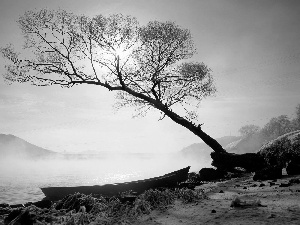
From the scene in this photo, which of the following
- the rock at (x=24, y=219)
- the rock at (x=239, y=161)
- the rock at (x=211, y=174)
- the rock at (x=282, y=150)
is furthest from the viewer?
the rock at (x=239, y=161)

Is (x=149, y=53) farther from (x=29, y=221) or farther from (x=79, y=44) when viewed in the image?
(x=29, y=221)

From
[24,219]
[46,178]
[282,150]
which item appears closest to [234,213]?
[24,219]

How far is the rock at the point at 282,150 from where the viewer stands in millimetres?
13727

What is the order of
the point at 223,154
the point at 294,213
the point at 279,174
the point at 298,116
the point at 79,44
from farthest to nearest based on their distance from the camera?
the point at 298,116 < the point at 79,44 < the point at 223,154 < the point at 279,174 < the point at 294,213

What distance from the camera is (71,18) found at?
1847 centimetres

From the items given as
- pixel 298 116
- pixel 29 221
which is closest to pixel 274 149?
pixel 29 221

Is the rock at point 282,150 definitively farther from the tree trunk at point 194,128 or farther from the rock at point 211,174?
the tree trunk at point 194,128

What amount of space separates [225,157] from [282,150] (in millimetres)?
3791

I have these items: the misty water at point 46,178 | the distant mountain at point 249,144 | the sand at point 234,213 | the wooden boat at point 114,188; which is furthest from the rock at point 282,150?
the distant mountain at point 249,144

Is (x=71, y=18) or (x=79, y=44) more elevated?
(x=71, y=18)

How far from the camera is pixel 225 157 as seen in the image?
1714 centimetres

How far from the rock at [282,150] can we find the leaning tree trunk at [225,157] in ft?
1.90

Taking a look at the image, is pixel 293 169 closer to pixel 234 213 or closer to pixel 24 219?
pixel 234 213

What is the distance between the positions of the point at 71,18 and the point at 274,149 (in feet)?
56.2
